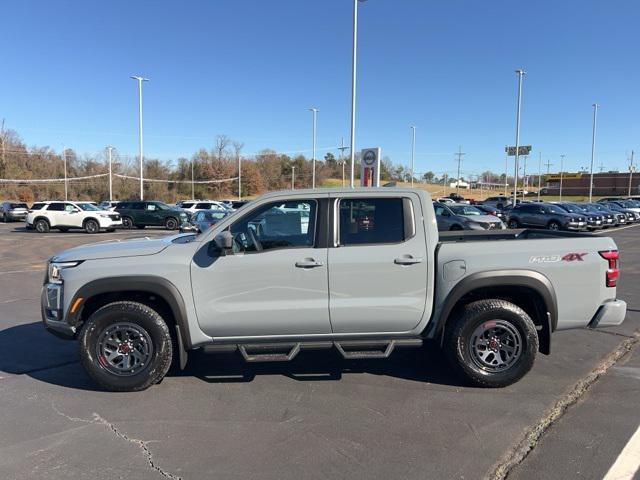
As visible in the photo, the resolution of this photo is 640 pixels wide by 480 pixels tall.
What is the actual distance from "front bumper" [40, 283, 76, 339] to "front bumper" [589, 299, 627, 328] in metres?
4.79

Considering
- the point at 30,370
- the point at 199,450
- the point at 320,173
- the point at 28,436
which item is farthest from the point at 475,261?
the point at 320,173

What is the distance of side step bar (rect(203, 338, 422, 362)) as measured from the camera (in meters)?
4.52

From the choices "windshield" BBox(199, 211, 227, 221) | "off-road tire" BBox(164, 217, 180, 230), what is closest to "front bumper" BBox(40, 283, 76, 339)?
"windshield" BBox(199, 211, 227, 221)

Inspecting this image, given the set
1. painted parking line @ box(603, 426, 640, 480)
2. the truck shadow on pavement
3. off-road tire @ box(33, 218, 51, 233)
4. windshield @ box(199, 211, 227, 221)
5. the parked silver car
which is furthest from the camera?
the parked silver car

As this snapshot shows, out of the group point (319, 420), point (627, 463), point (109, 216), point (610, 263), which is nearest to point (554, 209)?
point (109, 216)

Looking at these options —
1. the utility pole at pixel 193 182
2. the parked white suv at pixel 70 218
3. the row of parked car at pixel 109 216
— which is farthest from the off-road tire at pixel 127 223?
the utility pole at pixel 193 182

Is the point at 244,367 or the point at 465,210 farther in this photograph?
the point at 465,210

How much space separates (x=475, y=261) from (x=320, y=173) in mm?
105702

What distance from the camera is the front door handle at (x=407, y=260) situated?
454 centimetres

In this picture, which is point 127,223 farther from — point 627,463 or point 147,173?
point 147,173

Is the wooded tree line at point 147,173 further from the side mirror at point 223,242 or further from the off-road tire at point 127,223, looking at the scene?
the side mirror at point 223,242

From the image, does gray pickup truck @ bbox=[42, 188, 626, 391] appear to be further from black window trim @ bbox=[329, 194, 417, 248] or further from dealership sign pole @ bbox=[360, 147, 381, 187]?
dealership sign pole @ bbox=[360, 147, 381, 187]

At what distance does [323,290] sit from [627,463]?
2524mm

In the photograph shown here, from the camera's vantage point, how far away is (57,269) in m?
4.61
